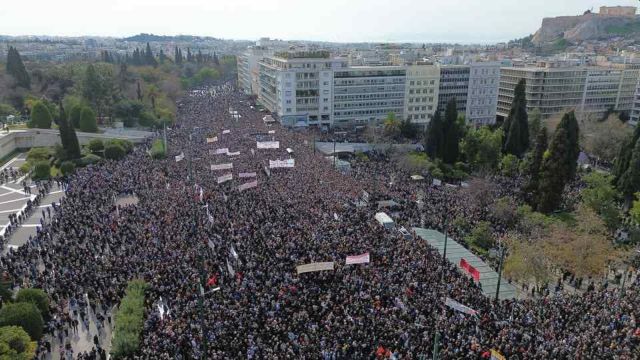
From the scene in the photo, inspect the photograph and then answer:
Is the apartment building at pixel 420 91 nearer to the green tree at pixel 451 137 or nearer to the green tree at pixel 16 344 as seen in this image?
the green tree at pixel 451 137

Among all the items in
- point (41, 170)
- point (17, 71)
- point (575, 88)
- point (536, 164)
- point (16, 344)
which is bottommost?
point (41, 170)

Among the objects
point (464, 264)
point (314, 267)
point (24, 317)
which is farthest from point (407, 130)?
point (24, 317)

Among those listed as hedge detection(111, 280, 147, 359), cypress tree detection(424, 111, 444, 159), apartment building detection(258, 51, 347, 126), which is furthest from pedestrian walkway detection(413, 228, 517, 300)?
apartment building detection(258, 51, 347, 126)

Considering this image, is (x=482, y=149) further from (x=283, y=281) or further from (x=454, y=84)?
(x=454, y=84)

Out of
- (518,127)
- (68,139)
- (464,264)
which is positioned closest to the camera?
(464,264)

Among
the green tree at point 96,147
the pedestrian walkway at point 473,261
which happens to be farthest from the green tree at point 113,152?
the pedestrian walkway at point 473,261

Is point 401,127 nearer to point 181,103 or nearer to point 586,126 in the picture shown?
point 586,126

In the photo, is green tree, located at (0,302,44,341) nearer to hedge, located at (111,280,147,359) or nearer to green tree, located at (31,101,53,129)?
hedge, located at (111,280,147,359)
